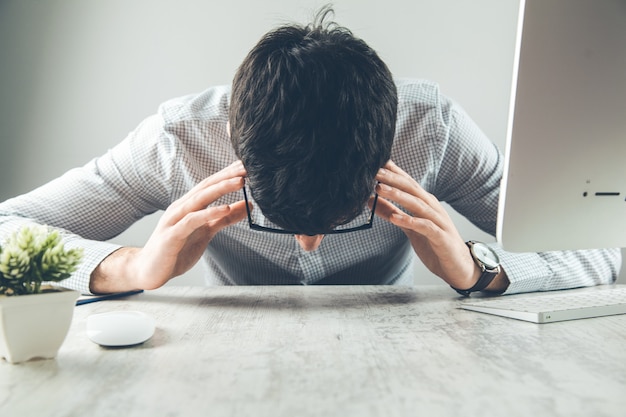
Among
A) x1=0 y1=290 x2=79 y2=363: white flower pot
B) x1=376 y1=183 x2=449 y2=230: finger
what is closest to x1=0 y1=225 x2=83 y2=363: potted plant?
x1=0 y1=290 x2=79 y2=363: white flower pot

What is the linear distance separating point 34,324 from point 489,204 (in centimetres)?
112

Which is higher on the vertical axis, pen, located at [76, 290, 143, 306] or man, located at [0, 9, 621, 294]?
man, located at [0, 9, 621, 294]

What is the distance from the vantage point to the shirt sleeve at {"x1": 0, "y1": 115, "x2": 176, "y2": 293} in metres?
1.36

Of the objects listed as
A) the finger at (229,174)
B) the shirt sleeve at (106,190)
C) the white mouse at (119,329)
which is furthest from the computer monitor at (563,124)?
the shirt sleeve at (106,190)

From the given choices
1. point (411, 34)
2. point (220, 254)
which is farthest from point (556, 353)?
point (411, 34)

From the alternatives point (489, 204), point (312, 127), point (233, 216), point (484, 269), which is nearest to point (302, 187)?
point (312, 127)

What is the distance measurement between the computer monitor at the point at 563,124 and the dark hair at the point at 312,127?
0.22 meters

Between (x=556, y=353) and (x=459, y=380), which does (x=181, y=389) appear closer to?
(x=459, y=380)

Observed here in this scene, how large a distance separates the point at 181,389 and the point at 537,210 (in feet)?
1.99

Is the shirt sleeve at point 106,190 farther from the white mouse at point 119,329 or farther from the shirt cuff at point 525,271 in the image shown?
the shirt cuff at point 525,271

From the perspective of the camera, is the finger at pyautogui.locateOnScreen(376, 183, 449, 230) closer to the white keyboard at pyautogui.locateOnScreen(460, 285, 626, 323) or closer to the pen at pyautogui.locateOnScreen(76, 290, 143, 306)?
the white keyboard at pyautogui.locateOnScreen(460, 285, 626, 323)

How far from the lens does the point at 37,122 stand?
6.40 feet

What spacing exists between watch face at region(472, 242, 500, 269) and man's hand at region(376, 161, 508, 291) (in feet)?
0.07

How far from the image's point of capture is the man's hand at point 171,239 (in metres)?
1.04
